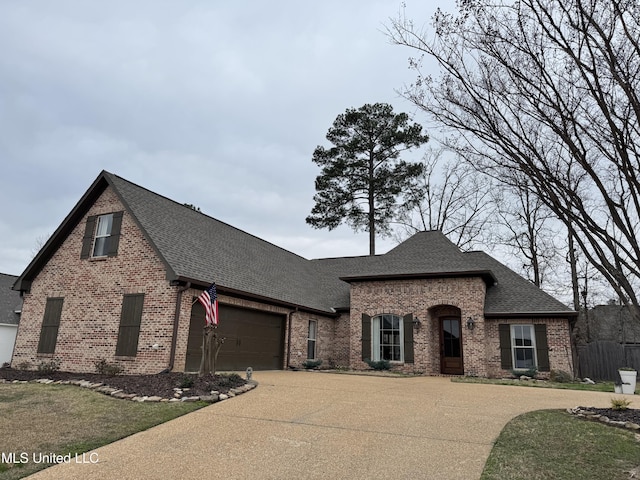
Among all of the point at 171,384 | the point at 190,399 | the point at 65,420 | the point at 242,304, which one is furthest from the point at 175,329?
the point at 65,420

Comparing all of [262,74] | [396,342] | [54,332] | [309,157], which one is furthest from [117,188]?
[309,157]

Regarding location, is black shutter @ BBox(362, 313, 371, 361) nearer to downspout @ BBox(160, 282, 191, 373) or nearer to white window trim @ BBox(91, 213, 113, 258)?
downspout @ BBox(160, 282, 191, 373)

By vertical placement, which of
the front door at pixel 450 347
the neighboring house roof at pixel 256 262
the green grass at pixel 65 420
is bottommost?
the green grass at pixel 65 420

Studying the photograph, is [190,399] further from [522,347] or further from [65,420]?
[522,347]

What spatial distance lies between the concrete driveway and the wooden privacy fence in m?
10.3

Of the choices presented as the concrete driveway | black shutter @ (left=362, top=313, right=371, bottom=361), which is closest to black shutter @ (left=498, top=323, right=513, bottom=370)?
black shutter @ (left=362, top=313, right=371, bottom=361)

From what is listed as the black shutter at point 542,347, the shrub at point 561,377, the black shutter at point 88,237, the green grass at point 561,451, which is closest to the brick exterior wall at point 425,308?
the black shutter at point 542,347

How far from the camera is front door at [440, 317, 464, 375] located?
52.1 feet

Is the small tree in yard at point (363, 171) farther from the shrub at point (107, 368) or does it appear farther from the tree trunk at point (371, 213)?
the shrub at point (107, 368)

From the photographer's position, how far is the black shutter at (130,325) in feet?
37.8

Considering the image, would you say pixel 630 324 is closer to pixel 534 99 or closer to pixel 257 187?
pixel 257 187

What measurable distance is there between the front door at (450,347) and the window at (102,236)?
11.9 m

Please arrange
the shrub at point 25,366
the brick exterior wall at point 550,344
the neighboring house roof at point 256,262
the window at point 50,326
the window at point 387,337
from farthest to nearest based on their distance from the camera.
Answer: the window at point 387,337 < the brick exterior wall at point 550,344 < the shrub at point 25,366 < the window at point 50,326 < the neighboring house roof at point 256,262

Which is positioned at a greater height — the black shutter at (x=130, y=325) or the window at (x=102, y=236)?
the window at (x=102, y=236)
